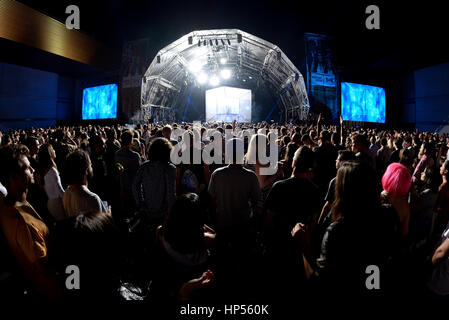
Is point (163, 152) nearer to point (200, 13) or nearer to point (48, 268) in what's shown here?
point (48, 268)

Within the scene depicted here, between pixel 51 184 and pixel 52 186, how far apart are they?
0.08 ft

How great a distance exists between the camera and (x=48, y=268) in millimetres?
1675

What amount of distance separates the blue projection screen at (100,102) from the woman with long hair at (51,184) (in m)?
20.9

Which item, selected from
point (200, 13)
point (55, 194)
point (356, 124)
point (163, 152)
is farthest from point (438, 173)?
point (356, 124)

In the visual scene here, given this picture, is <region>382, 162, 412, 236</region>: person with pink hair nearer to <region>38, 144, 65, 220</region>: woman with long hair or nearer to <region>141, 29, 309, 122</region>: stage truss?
<region>38, 144, 65, 220</region>: woman with long hair

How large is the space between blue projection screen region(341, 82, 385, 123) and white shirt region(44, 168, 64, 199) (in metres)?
23.0

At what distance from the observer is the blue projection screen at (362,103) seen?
2270 centimetres

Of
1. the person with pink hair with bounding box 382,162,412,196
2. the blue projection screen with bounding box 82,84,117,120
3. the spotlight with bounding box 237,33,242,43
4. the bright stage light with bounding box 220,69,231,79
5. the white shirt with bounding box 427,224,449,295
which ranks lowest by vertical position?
the white shirt with bounding box 427,224,449,295

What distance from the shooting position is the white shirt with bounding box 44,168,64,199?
9.32 feet

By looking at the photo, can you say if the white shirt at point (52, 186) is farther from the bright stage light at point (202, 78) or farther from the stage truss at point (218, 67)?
the bright stage light at point (202, 78)

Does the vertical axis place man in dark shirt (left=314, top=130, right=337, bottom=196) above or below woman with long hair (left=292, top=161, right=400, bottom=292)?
above

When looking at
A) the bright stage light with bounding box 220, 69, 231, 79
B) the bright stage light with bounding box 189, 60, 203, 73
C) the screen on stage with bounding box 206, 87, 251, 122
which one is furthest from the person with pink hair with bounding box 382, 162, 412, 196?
the bright stage light with bounding box 220, 69, 231, 79

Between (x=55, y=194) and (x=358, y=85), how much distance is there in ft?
84.2

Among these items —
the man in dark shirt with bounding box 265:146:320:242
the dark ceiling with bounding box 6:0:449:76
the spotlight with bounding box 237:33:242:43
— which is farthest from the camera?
the spotlight with bounding box 237:33:242:43
